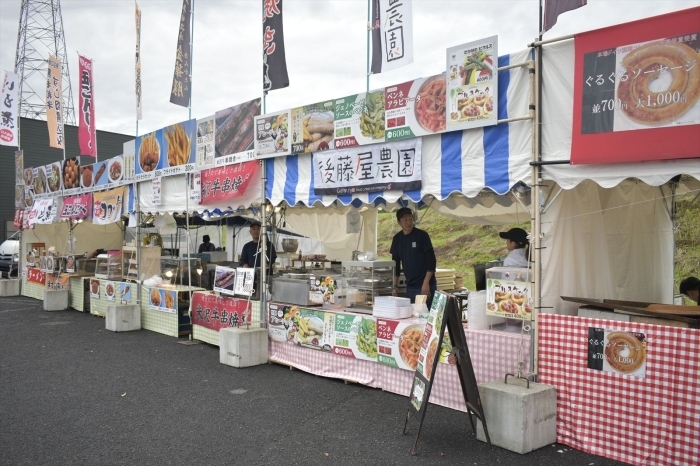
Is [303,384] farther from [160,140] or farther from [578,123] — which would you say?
[160,140]

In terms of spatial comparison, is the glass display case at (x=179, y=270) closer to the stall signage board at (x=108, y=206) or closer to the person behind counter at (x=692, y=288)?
the stall signage board at (x=108, y=206)

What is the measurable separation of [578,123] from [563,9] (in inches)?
37.9

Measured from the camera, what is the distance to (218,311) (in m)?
8.47

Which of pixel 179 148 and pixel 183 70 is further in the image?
pixel 183 70

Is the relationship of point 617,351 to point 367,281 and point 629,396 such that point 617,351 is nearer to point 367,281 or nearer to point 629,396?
point 629,396

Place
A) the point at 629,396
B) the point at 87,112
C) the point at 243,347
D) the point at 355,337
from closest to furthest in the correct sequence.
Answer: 1. the point at 629,396
2. the point at 355,337
3. the point at 243,347
4. the point at 87,112

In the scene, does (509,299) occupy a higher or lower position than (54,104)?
lower

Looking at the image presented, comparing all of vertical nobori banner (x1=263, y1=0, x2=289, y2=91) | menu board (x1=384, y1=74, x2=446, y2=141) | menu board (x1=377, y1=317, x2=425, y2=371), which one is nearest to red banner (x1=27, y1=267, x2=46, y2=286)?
vertical nobori banner (x1=263, y1=0, x2=289, y2=91)

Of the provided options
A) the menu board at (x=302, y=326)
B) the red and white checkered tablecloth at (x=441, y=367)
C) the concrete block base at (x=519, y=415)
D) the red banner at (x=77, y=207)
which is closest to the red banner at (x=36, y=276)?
the red banner at (x=77, y=207)

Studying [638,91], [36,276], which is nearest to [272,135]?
[638,91]

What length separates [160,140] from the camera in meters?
9.67

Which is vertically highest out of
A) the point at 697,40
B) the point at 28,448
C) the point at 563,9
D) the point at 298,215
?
the point at 563,9

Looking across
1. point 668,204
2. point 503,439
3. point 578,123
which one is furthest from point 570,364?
point 668,204

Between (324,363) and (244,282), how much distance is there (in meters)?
1.83
